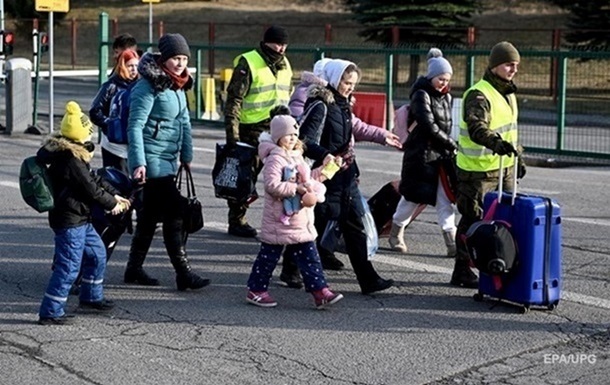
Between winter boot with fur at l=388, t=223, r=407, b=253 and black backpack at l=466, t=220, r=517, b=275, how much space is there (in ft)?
7.51

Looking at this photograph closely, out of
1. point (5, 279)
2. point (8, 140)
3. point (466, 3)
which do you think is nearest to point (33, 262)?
point (5, 279)

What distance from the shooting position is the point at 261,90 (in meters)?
10.1

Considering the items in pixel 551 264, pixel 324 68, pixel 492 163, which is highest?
pixel 324 68

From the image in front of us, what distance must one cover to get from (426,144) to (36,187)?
3.51m

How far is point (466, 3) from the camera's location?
36.1 metres

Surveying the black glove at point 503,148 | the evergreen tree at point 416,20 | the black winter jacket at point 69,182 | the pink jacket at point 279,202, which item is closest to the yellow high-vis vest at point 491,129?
the black glove at point 503,148

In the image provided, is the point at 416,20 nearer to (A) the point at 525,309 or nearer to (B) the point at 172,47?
(B) the point at 172,47

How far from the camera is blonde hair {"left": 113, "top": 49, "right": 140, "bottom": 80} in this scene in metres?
9.30

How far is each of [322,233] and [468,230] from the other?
4.42 ft

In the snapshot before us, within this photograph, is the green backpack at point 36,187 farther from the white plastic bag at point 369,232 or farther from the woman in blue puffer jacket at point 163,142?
the white plastic bag at point 369,232

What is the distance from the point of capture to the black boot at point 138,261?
27.1ft

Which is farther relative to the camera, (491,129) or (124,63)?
(124,63)

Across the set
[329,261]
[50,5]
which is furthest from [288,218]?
[50,5]

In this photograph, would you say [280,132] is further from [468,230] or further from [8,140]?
[8,140]
